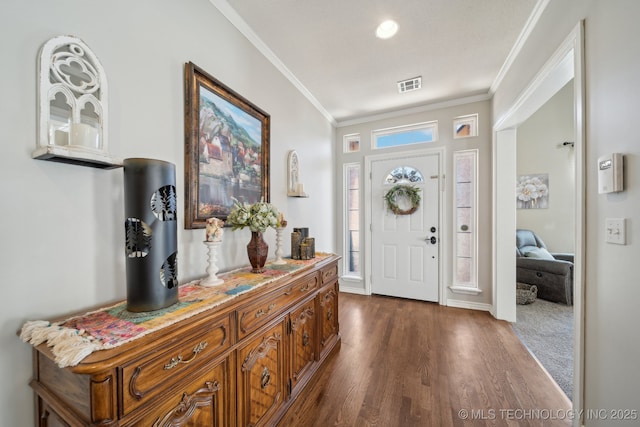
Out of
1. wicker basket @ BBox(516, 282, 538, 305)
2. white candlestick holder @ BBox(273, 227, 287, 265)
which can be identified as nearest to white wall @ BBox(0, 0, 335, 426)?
white candlestick holder @ BBox(273, 227, 287, 265)

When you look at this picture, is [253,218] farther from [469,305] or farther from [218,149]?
[469,305]

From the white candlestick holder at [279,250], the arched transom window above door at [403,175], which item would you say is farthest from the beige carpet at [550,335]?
the white candlestick holder at [279,250]

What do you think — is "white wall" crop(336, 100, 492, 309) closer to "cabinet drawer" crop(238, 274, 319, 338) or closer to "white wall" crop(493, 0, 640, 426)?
"white wall" crop(493, 0, 640, 426)

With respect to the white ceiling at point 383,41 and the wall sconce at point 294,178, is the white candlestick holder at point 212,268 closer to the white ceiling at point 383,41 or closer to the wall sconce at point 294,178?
the wall sconce at point 294,178

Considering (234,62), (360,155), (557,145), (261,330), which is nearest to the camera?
(261,330)

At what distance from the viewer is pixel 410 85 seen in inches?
115

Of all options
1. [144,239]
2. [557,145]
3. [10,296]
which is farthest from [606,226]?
[557,145]

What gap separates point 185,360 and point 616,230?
6.53 feet

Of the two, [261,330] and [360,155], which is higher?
[360,155]

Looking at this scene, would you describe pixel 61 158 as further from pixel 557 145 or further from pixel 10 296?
pixel 557 145

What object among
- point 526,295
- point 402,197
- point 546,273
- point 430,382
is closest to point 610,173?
point 430,382

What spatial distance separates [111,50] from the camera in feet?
3.72

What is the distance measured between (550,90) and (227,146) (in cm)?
263

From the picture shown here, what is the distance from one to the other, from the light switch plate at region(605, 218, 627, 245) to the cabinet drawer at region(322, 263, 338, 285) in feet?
5.63
